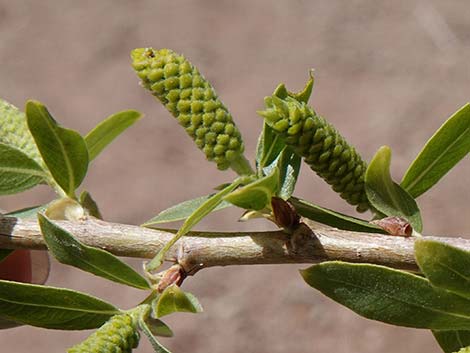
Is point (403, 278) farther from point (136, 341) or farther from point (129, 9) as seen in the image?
point (129, 9)

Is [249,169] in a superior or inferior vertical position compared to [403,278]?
superior

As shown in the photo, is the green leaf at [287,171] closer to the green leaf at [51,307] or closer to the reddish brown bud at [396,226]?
the reddish brown bud at [396,226]

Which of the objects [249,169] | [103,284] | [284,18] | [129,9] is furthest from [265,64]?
[249,169]

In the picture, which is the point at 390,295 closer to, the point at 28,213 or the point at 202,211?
the point at 202,211

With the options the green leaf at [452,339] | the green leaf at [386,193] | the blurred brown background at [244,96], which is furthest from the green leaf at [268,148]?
the blurred brown background at [244,96]

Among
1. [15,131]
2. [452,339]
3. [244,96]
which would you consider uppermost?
[244,96]

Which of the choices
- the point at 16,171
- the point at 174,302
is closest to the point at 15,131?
the point at 16,171
